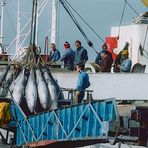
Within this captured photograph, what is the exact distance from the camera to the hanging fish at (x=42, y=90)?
20.1 meters

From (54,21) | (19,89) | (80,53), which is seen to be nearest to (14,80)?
(19,89)

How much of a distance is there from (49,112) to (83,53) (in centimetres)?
454

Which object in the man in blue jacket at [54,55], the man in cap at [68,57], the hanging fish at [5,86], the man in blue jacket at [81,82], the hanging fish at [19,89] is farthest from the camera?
the man in blue jacket at [54,55]

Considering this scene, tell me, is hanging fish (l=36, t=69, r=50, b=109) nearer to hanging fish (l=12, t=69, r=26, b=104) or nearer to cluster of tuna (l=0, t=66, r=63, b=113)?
cluster of tuna (l=0, t=66, r=63, b=113)

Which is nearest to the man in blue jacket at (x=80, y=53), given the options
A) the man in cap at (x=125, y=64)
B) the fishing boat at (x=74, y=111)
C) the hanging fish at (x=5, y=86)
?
the fishing boat at (x=74, y=111)

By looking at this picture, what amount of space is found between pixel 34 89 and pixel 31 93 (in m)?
0.13

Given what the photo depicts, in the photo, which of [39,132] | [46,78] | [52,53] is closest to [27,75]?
[46,78]

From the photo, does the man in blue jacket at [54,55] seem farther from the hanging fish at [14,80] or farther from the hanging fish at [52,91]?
the hanging fish at [52,91]

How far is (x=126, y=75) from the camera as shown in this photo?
23328mm

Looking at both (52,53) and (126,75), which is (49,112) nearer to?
(126,75)

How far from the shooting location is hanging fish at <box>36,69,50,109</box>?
790 inches

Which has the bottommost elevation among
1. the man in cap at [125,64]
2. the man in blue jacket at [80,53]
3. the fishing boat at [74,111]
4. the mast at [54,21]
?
the fishing boat at [74,111]

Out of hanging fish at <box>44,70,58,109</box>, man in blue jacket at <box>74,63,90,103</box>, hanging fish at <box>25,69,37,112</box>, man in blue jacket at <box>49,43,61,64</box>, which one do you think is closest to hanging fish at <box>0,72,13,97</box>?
hanging fish at <box>25,69,37,112</box>

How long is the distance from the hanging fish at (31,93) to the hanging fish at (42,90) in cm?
13
